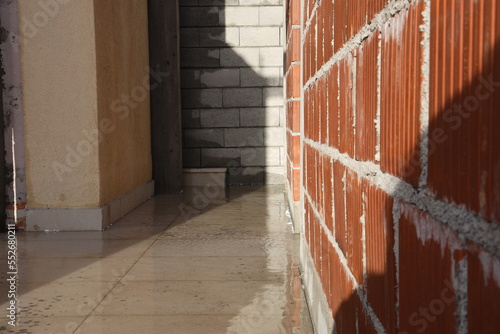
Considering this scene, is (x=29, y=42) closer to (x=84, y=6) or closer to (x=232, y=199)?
(x=84, y=6)

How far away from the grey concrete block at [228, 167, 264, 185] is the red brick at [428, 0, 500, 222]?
7043 mm

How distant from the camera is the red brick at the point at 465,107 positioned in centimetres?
46

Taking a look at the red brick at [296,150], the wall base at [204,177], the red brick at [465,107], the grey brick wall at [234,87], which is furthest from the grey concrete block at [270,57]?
the red brick at [465,107]

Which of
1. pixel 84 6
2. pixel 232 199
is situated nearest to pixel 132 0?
pixel 84 6

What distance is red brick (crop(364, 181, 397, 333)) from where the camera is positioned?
2.78ft

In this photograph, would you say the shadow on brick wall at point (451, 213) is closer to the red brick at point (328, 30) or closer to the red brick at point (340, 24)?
the red brick at point (340, 24)

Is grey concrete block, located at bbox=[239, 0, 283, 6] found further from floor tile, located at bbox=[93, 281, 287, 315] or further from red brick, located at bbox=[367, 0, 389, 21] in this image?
red brick, located at bbox=[367, 0, 389, 21]

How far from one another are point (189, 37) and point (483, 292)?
7350mm

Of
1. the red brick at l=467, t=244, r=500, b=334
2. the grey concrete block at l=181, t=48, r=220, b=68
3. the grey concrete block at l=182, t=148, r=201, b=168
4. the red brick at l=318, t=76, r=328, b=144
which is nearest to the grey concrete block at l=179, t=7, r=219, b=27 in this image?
the grey concrete block at l=181, t=48, r=220, b=68

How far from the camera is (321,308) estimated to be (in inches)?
75.8

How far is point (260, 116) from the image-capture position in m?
7.67

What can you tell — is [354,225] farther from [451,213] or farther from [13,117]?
[13,117]

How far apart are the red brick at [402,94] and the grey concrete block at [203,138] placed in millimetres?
6766

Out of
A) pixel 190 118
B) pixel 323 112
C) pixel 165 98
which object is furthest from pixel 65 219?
pixel 190 118
